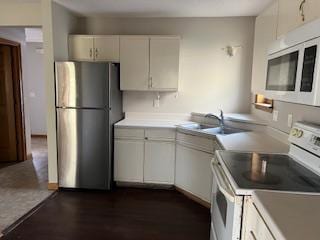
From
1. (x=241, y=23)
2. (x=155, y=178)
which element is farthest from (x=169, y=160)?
(x=241, y=23)

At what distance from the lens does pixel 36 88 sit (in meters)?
6.06

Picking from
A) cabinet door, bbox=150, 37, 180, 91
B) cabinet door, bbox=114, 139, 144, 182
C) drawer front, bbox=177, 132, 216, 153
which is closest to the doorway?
cabinet door, bbox=114, 139, 144, 182

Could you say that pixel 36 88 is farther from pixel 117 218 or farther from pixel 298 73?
pixel 298 73

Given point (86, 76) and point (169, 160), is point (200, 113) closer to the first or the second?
point (169, 160)

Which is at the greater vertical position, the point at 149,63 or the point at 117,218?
the point at 149,63

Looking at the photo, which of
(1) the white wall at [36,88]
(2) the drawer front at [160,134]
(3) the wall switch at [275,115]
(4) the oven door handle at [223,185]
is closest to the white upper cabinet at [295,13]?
(3) the wall switch at [275,115]

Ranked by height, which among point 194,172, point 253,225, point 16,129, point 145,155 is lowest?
point 194,172

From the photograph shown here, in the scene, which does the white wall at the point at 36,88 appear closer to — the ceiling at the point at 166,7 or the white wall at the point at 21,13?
the white wall at the point at 21,13

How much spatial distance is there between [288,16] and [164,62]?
70.3 inches

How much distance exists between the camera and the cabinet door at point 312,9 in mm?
1404

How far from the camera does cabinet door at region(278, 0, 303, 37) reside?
1.69 meters

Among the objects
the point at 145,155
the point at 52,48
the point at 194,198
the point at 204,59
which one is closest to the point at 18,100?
the point at 52,48

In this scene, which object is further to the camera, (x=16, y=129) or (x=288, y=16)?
(x=16, y=129)

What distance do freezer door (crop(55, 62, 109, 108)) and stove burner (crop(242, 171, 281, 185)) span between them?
209 centimetres
